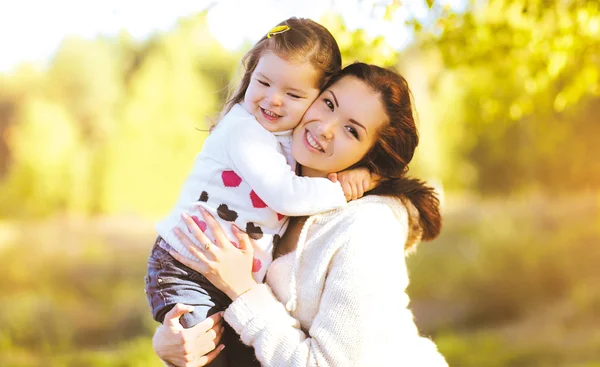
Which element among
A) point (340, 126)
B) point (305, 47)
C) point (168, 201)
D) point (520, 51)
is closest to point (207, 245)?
point (340, 126)

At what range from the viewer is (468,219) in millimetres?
8070

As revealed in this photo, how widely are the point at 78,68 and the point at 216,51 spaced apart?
1.47m

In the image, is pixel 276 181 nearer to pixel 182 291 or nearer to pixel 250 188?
pixel 250 188

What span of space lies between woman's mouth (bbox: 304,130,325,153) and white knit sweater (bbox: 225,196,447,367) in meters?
0.16

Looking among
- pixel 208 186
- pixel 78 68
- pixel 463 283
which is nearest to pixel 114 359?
pixel 78 68

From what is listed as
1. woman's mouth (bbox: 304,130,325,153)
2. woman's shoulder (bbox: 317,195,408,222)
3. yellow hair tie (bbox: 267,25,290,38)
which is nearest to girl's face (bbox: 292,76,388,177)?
woman's mouth (bbox: 304,130,325,153)

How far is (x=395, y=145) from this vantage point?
1815mm

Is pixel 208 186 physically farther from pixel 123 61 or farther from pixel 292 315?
pixel 123 61

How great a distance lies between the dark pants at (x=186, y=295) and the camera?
1.77 m

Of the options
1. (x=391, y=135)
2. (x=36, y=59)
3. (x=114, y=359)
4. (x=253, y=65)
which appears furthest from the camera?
(x=36, y=59)

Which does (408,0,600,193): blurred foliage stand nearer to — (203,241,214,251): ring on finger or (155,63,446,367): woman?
(155,63,446,367): woman

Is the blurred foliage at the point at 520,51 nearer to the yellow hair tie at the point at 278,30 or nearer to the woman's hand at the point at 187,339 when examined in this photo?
the yellow hair tie at the point at 278,30

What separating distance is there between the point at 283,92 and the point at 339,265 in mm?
459

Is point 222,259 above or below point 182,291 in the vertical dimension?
above
